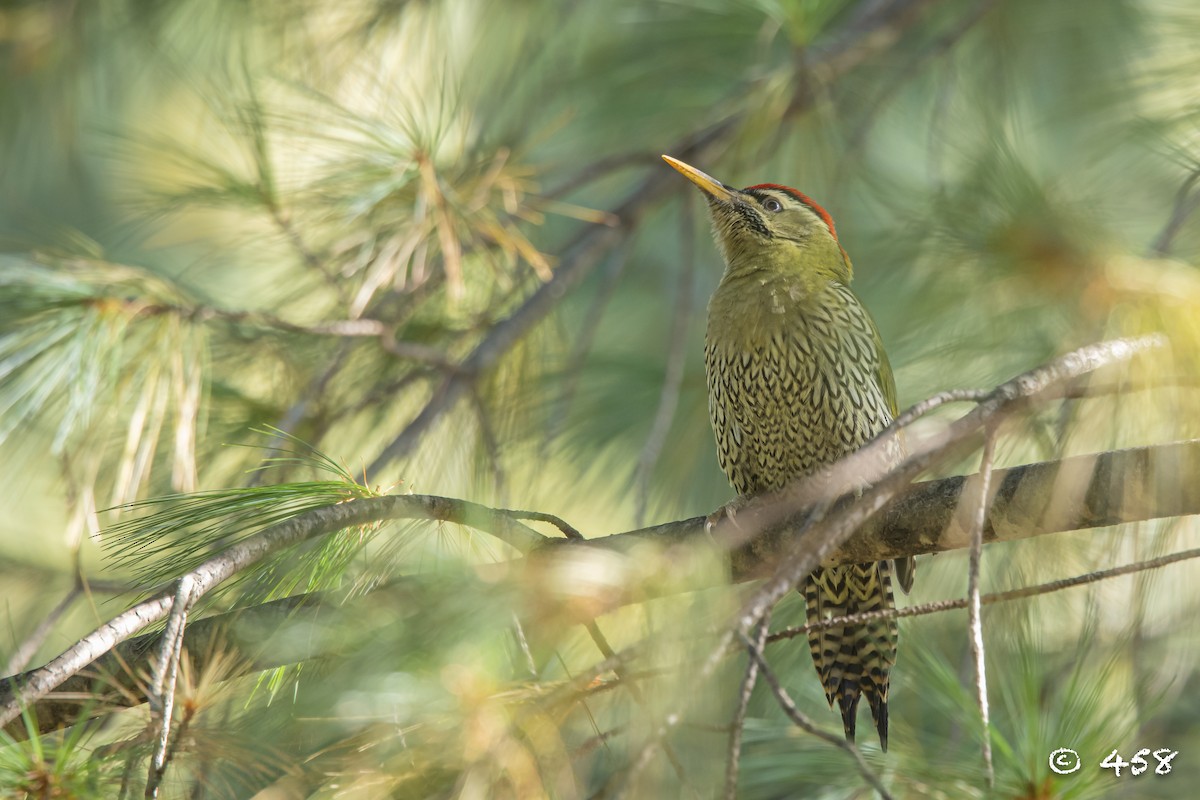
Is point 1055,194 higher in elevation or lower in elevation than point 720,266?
lower

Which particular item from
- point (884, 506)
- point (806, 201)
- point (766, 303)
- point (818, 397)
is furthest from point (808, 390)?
point (884, 506)

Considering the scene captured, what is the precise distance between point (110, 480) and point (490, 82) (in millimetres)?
1668

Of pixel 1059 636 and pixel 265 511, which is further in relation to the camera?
Result: pixel 1059 636

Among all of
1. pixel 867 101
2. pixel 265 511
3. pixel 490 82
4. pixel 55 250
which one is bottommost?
pixel 265 511

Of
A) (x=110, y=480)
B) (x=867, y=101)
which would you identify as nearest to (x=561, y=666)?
(x=110, y=480)

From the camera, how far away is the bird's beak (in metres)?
3.07

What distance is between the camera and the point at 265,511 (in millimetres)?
1771

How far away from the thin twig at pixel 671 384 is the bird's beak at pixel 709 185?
0.31 metres

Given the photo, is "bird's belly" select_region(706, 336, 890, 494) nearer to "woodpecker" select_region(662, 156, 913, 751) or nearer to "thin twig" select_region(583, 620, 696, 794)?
"woodpecker" select_region(662, 156, 913, 751)

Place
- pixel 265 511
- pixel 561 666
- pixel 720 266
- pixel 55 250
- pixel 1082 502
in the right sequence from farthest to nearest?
pixel 720 266, pixel 55 250, pixel 1082 502, pixel 265 511, pixel 561 666

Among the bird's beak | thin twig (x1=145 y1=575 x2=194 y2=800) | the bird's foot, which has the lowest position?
thin twig (x1=145 y1=575 x2=194 y2=800)

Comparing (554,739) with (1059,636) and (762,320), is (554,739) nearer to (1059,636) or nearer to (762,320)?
(762,320)

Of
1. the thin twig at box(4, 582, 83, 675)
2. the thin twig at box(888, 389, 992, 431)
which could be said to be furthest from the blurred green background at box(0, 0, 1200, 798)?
the thin twig at box(888, 389, 992, 431)

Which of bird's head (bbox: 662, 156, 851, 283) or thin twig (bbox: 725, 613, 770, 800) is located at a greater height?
bird's head (bbox: 662, 156, 851, 283)
